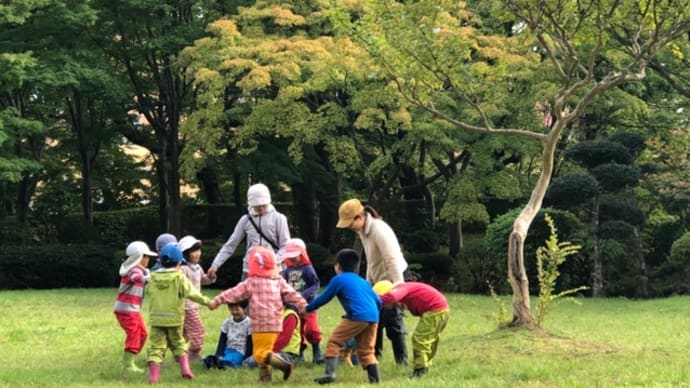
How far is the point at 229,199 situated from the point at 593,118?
14.6 metres

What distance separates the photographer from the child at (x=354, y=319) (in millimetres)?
6547

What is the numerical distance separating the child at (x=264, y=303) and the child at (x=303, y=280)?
562mm

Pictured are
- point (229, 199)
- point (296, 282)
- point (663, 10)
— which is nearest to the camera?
point (296, 282)

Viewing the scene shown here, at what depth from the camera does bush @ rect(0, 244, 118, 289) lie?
20312mm

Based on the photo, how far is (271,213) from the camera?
8172 millimetres

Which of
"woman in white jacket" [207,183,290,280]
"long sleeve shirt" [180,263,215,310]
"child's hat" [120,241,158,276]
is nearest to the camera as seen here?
"child's hat" [120,241,158,276]

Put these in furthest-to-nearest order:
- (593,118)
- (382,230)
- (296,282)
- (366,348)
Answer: (593,118), (296,282), (382,230), (366,348)

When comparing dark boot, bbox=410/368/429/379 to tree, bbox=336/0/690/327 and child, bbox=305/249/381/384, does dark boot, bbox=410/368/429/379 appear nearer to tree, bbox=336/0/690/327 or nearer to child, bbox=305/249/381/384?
child, bbox=305/249/381/384

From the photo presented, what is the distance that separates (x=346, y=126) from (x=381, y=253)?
10.4 meters

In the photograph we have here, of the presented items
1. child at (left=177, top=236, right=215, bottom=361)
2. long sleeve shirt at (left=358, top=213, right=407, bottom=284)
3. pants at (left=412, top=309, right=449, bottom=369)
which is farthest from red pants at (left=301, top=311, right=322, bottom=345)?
pants at (left=412, top=309, right=449, bottom=369)

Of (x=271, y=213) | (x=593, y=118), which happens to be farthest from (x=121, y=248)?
(x=271, y=213)

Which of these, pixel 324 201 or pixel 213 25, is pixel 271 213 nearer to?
pixel 213 25

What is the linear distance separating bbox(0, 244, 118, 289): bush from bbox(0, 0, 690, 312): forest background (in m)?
0.04

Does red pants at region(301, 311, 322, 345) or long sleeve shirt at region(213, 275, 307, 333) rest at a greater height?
long sleeve shirt at region(213, 275, 307, 333)
